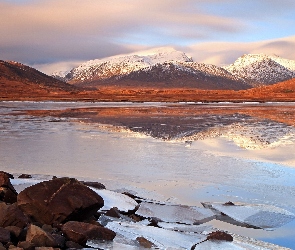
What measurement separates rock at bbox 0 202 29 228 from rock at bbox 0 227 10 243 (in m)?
Result: 0.34

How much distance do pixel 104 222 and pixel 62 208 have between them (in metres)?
0.74

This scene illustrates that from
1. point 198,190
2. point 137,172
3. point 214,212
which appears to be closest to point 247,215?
point 214,212

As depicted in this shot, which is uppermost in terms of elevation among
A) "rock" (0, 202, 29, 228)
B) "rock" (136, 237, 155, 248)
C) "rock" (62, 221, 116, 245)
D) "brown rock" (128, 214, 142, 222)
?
"rock" (0, 202, 29, 228)

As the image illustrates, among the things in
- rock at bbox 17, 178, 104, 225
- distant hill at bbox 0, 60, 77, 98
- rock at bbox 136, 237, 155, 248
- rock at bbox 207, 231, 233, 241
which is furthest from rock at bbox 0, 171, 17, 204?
distant hill at bbox 0, 60, 77, 98

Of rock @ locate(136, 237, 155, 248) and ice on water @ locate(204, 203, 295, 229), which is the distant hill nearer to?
ice on water @ locate(204, 203, 295, 229)

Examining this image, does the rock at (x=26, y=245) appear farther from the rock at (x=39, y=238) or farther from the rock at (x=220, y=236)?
the rock at (x=220, y=236)

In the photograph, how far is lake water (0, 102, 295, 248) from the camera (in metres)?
8.26

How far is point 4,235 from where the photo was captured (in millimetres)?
4980

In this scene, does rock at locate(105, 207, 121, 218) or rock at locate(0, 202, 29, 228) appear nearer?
rock at locate(0, 202, 29, 228)

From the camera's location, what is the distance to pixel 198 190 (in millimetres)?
8695

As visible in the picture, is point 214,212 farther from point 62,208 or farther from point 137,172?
point 137,172

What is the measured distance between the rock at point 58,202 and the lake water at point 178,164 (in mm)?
1979

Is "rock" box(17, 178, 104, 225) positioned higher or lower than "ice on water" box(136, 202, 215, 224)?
higher

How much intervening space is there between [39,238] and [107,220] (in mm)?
1611
